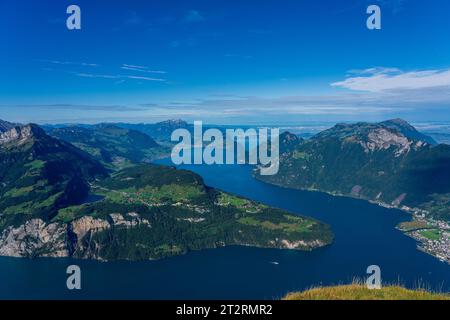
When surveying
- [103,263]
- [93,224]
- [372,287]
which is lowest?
[103,263]

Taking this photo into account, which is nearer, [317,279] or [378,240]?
[317,279]

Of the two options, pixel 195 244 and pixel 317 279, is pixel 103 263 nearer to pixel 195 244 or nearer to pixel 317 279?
pixel 195 244

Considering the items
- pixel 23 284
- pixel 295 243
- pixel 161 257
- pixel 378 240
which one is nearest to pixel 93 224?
pixel 161 257

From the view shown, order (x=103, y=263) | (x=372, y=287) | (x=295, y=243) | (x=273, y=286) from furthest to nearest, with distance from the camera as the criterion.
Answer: (x=295, y=243), (x=103, y=263), (x=273, y=286), (x=372, y=287)

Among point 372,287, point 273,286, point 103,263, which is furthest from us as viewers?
point 103,263

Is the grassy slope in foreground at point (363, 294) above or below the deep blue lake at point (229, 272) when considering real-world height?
above
